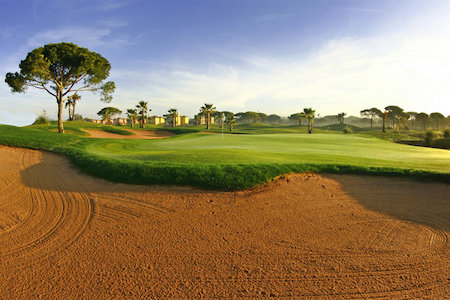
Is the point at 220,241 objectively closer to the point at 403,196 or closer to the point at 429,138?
the point at 403,196

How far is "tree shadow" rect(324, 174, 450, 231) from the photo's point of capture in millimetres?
7469

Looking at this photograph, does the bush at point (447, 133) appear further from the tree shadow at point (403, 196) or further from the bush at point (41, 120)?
the bush at point (41, 120)

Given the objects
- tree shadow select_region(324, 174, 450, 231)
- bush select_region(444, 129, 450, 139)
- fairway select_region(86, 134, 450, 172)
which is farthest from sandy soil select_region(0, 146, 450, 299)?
bush select_region(444, 129, 450, 139)

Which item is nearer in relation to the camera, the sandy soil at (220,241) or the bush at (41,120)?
the sandy soil at (220,241)

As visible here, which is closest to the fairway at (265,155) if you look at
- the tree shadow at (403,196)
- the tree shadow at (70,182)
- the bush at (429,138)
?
the tree shadow at (403,196)

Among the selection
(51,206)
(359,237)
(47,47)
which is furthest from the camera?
(47,47)

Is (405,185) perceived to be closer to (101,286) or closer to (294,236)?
(294,236)

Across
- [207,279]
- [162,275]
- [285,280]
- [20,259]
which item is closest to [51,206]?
[20,259]

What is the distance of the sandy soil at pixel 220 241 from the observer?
14.0 ft

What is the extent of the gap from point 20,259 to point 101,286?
93.9 inches

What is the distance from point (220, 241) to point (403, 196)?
8.28 metres

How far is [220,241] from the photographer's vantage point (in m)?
5.72

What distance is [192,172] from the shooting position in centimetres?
932

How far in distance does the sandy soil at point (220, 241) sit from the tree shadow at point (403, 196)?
5cm
